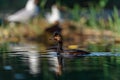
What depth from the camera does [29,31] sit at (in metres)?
18.8

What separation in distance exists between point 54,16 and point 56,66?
9701 millimetres

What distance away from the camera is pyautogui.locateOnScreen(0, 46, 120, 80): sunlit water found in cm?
980

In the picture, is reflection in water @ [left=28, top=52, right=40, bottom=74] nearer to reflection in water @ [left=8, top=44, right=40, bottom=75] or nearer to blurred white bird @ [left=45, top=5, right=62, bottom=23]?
reflection in water @ [left=8, top=44, right=40, bottom=75]

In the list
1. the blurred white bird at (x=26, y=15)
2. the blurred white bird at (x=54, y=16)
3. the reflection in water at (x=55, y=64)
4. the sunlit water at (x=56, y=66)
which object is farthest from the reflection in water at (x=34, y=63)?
the blurred white bird at (x=54, y=16)

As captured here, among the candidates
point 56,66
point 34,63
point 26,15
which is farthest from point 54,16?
point 56,66

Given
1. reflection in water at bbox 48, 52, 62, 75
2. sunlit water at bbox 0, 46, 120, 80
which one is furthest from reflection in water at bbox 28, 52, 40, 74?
reflection in water at bbox 48, 52, 62, 75

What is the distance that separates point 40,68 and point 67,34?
28.0ft

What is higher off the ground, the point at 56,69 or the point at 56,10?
the point at 56,10

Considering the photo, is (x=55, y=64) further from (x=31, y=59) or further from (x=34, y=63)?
(x=31, y=59)

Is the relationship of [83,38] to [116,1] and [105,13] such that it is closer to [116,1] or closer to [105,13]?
[105,13]

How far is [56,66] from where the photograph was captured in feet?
36.6

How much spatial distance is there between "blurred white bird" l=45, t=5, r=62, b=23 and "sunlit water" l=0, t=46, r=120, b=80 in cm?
703

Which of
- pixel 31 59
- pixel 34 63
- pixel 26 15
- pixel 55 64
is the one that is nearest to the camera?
pixel 55 64

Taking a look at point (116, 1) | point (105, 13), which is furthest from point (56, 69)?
point (116, 1)
